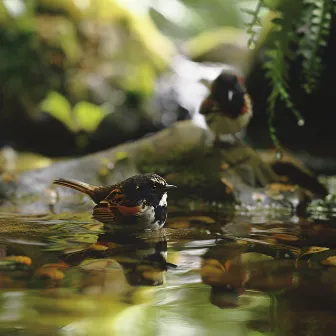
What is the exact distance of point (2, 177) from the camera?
4328mm

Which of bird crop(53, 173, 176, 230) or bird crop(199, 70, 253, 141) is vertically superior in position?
bird crop(199, 70, 253, 141)

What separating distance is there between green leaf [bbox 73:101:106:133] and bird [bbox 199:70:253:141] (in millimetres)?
3311

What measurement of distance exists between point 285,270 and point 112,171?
2.60m

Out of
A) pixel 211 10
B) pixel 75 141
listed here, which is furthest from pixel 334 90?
pixel 211 10

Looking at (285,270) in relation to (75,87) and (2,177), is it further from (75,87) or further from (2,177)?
(75,87)

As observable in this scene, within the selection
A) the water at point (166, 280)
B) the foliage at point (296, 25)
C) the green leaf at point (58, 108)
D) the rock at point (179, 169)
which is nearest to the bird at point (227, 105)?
the rock at point (179, 169)

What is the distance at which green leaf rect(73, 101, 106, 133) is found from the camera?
7.16m

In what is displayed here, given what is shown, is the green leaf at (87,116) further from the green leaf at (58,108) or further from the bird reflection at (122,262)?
the bird reflection at (122,262)

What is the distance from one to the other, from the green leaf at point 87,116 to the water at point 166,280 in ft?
14.3

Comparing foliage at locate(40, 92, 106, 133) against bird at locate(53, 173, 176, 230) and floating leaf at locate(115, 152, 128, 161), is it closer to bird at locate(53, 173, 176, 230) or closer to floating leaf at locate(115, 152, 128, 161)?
floating leaf at locate(115, 152, 128, 161)

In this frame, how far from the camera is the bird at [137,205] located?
2598 mm

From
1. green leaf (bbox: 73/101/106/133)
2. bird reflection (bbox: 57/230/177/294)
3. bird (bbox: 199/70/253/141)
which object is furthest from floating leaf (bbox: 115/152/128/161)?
green leaf (bbox: 73/101/106/133)

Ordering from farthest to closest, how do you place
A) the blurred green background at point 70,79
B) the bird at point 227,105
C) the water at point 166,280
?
the blurred green background at point 70,79, the bird at point 227,105, the water at point 166,280

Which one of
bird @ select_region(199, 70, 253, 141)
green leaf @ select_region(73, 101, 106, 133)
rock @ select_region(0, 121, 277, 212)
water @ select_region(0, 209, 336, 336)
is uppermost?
green leaf @ select_region(73, 101, 106, 133)
